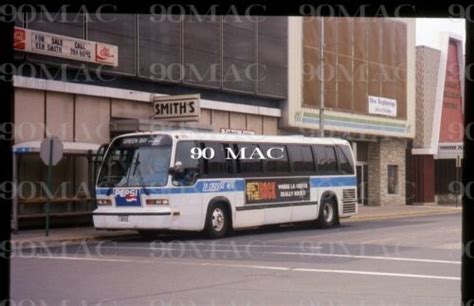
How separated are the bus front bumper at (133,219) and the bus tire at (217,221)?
4.08 feet

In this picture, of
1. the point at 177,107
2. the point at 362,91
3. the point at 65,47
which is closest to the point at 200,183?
the point at 65,47

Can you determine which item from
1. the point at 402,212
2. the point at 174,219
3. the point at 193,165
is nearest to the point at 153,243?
the point at 174,219

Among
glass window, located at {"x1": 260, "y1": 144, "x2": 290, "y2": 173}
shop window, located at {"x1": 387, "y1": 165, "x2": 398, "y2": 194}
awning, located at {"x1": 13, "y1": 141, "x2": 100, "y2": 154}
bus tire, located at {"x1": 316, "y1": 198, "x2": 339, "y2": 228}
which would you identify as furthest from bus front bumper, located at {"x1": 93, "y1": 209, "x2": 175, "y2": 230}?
shop window, located at {"x1": 387, "y1": 165, "x2": 398, "y2": 194}

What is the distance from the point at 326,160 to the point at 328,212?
5.61 ft

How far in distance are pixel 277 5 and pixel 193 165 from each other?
1727 cm

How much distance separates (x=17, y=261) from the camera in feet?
47.2

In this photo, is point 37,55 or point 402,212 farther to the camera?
point 402,212

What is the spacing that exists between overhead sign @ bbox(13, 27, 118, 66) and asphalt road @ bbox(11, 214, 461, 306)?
5720 millimetres

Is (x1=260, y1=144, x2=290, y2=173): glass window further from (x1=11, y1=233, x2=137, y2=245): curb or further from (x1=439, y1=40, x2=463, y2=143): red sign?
(x1=439, y1=40, x2=463, y2=143): red sign

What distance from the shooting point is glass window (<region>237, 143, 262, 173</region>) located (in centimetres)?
2117

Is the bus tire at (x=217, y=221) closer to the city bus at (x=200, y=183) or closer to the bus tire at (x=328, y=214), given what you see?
the city bus at (x=200, y=183)

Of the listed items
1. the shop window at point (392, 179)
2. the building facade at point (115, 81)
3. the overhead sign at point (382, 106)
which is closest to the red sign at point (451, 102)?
the shop window at point (392, 179)

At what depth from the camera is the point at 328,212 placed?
24844 mm

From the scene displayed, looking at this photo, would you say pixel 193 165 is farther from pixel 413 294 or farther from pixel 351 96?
pixel 351 96
